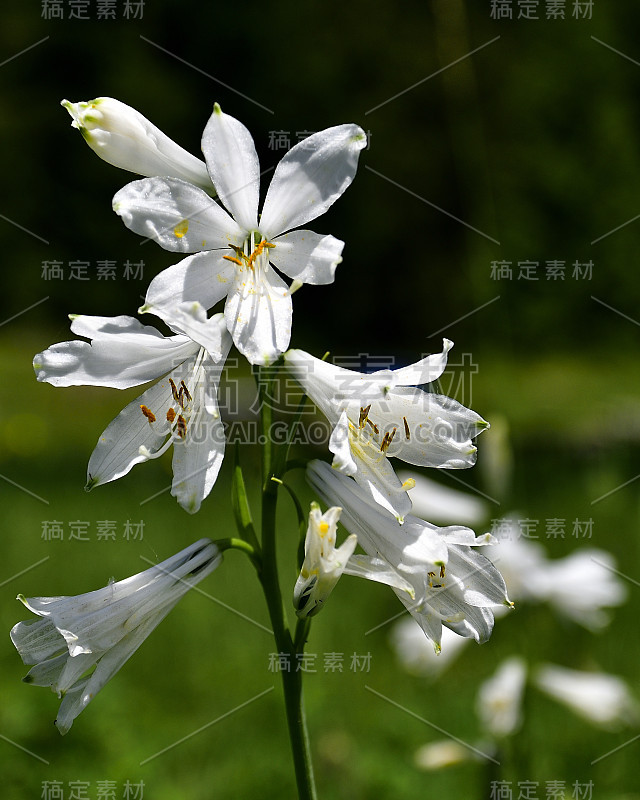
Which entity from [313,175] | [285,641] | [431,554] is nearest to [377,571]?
[431,554]

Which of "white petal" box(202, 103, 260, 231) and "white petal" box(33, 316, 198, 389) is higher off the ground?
"white petal" box(202, 103, 260, 231)

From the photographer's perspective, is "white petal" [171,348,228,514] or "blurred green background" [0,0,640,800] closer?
"white petal" [171,348,228,514]

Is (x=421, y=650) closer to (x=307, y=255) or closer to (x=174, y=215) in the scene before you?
(x=307, y=255)

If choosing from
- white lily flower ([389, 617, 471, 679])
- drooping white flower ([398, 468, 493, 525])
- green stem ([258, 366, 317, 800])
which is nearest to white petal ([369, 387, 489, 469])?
green stem ([258, 366, 317, 800])

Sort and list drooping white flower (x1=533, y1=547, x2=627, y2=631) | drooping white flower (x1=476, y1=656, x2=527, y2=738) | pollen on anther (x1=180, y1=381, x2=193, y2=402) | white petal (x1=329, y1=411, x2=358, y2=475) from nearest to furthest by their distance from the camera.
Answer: white petal (x1=329, y1=411, x2=358, y2=475), pollen on anther (x1=180, y1=381, x2=193, y2=402), drooping white flower (x1=476, y1=656, x2=527, y2=738), drooping white flower (x1=533, y1=547, x2=627, y2=631)

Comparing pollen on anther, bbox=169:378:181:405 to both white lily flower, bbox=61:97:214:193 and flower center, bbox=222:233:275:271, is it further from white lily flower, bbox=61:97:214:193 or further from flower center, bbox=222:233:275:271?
white lily flower, bbox=61:97:214:193

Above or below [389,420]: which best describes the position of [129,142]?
above

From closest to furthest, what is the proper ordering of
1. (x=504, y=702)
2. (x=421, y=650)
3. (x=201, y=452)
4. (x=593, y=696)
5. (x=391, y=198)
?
(x=201, y=452), (x=504, y=702), (x=593, y=696), (x=421, y=650), (x=391, y=198)

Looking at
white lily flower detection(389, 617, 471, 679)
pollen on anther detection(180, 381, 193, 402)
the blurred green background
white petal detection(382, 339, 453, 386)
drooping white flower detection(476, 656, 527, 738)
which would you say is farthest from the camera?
the blurred green background
